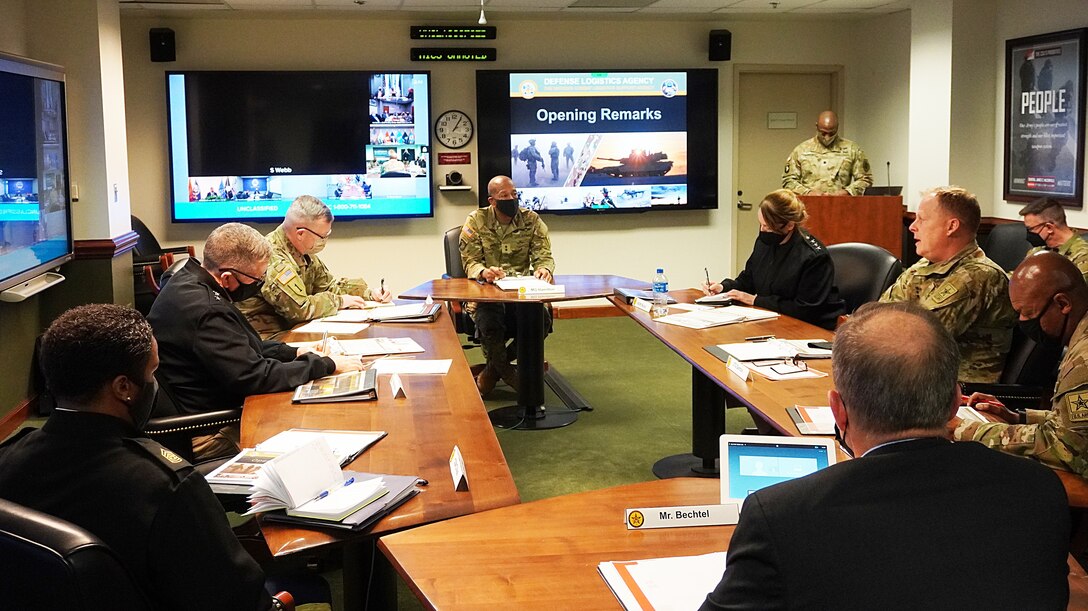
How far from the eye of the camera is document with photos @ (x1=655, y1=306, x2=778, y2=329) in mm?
4301

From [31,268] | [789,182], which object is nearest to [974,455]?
[31,268]

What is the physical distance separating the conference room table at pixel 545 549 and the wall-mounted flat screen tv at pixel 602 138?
6.33 m

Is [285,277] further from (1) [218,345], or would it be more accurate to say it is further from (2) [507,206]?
(2) [507,206]

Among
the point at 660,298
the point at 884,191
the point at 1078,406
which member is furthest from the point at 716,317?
the point at 884,191

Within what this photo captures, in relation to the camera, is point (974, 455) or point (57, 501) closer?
point (974, 455)

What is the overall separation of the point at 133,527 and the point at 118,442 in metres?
0.16

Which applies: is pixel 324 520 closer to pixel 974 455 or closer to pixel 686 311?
pixel 974 455

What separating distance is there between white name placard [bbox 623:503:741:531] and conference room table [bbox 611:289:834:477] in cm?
66

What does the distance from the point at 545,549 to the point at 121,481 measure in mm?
768

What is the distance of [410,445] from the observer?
8.68 feet

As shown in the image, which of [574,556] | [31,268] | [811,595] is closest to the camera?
[811,595]

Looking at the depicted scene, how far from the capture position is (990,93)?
7.40 meters

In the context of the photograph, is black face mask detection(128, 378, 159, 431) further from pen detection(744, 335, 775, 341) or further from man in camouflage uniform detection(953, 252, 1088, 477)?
pen detection(744, 335, 775, 341)

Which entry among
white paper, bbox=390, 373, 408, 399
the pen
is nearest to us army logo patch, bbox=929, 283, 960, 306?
the pen
